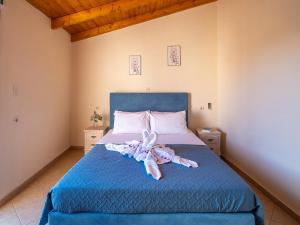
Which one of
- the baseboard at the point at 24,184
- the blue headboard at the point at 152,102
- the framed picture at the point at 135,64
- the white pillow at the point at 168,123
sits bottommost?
the baseboard at the point at 24,184

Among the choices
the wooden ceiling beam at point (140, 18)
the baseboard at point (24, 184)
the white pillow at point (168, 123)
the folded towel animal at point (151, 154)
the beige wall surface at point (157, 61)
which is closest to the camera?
the folded towel animal at point (151, 154)

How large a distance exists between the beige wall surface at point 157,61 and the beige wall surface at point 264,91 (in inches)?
15.8

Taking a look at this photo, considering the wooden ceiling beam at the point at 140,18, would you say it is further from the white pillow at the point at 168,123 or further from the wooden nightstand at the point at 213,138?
the wooden nightstand at the point at 213,138

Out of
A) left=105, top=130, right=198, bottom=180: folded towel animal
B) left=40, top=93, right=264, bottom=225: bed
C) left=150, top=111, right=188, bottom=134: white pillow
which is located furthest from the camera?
left=150, top=111, right=188, bottom=134: white pillow

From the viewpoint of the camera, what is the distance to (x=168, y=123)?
3582 millimetres

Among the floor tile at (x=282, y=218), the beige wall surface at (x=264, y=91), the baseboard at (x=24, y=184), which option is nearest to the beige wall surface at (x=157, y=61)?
the beige wall surface at (x=264, y=91)

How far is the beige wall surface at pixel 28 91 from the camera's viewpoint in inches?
96.0

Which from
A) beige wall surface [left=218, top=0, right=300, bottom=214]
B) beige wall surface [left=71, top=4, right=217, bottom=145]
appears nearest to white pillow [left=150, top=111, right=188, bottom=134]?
beige wall surface [left=71, top=4, right=217, bottom=145]

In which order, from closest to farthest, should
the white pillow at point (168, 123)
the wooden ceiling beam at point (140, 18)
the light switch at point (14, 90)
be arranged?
the light switch at point (14, 90) → the white pillow at point (168, 123) → the wooden ceiling beam at point (140, 18)

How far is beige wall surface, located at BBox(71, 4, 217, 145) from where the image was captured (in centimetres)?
406

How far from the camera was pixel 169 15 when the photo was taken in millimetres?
4086

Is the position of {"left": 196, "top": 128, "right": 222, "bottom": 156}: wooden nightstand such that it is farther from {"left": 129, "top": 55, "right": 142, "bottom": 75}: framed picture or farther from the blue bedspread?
the blue bedspread

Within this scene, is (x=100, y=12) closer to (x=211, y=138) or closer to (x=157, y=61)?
(x=157, y=61)

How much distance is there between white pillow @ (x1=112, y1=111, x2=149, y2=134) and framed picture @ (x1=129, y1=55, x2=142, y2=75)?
2.96 feet
